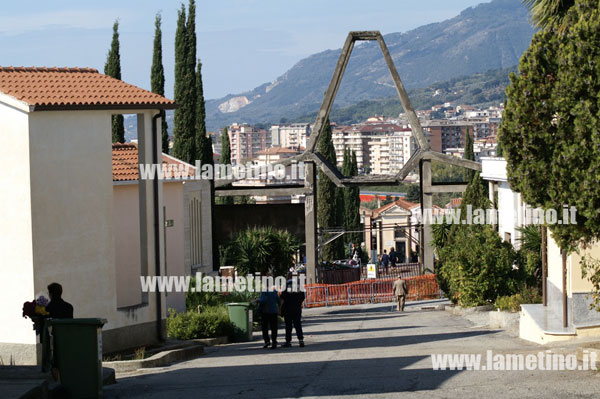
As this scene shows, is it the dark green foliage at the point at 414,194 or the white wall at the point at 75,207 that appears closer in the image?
the white wall at the point at 75,207

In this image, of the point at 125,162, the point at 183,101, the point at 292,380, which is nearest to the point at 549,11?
the point at 292,380

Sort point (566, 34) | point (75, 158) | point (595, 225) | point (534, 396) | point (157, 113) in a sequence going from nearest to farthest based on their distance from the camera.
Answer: point (534, 396)
point (595, 225)
point (566, 34)
point (75, 158)
point (157, 113)

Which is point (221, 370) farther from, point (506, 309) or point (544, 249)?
point (506, 309)

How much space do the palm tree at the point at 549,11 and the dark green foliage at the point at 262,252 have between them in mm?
14496

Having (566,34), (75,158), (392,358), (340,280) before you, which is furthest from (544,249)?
(340,280)

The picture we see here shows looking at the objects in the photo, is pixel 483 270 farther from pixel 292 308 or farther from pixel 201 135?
pixel 201 135

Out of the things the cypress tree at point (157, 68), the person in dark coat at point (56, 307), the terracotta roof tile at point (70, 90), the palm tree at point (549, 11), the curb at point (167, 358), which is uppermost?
the cypress tree at point (157, 68)

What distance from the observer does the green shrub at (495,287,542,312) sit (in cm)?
2197

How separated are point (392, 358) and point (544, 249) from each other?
5.31 m

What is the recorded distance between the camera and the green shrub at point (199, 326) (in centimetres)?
1938

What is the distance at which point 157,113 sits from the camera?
59.9 feet

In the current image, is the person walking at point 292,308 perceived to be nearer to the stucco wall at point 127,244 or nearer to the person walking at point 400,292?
the stucco wall at point 127,244

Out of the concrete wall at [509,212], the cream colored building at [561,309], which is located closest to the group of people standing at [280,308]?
the cream colored building at [561,309]

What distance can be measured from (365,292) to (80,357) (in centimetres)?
2531
